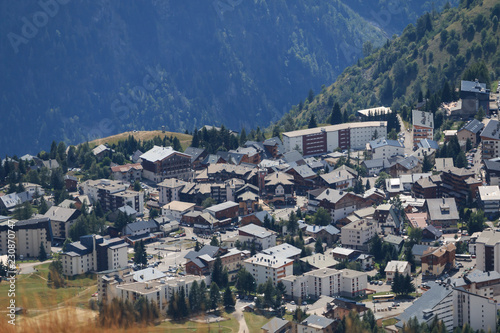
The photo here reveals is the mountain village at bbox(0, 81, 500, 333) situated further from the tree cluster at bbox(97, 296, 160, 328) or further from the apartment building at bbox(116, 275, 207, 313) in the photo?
the tree cluster at bbox(97, 296, 160, 328)

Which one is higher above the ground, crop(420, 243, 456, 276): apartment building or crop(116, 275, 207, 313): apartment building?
crop(420, 243, 456, 276): apartment building

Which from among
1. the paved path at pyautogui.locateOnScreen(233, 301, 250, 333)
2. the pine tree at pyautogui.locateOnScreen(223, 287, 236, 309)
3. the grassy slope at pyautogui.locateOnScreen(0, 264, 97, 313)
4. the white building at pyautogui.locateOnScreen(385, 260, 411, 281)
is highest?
the white building at pyautogui.locateOnScreen(385, 260, 411, 281)

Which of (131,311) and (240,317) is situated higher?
(131,311)

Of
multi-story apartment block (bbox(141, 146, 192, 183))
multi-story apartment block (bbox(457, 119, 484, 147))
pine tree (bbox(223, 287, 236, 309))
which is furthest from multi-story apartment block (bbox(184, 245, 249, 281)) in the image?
multi-story apartment block (bbox(457, 119, 484, 147))

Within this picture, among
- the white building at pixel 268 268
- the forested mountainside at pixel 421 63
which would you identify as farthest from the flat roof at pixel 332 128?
the white building at pixel 268 268

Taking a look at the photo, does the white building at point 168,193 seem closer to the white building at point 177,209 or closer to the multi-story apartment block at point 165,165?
the white building at point 177,209

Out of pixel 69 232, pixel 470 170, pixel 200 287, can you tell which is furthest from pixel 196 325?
pixel 470 170

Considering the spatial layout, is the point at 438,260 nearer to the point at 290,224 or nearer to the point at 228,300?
the point at 290,224

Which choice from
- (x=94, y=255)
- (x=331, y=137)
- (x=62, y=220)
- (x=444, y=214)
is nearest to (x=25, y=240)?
(x=62, y=220)

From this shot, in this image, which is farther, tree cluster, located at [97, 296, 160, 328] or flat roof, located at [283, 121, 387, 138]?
flat roof, located at [283, 121, 387, 138]
